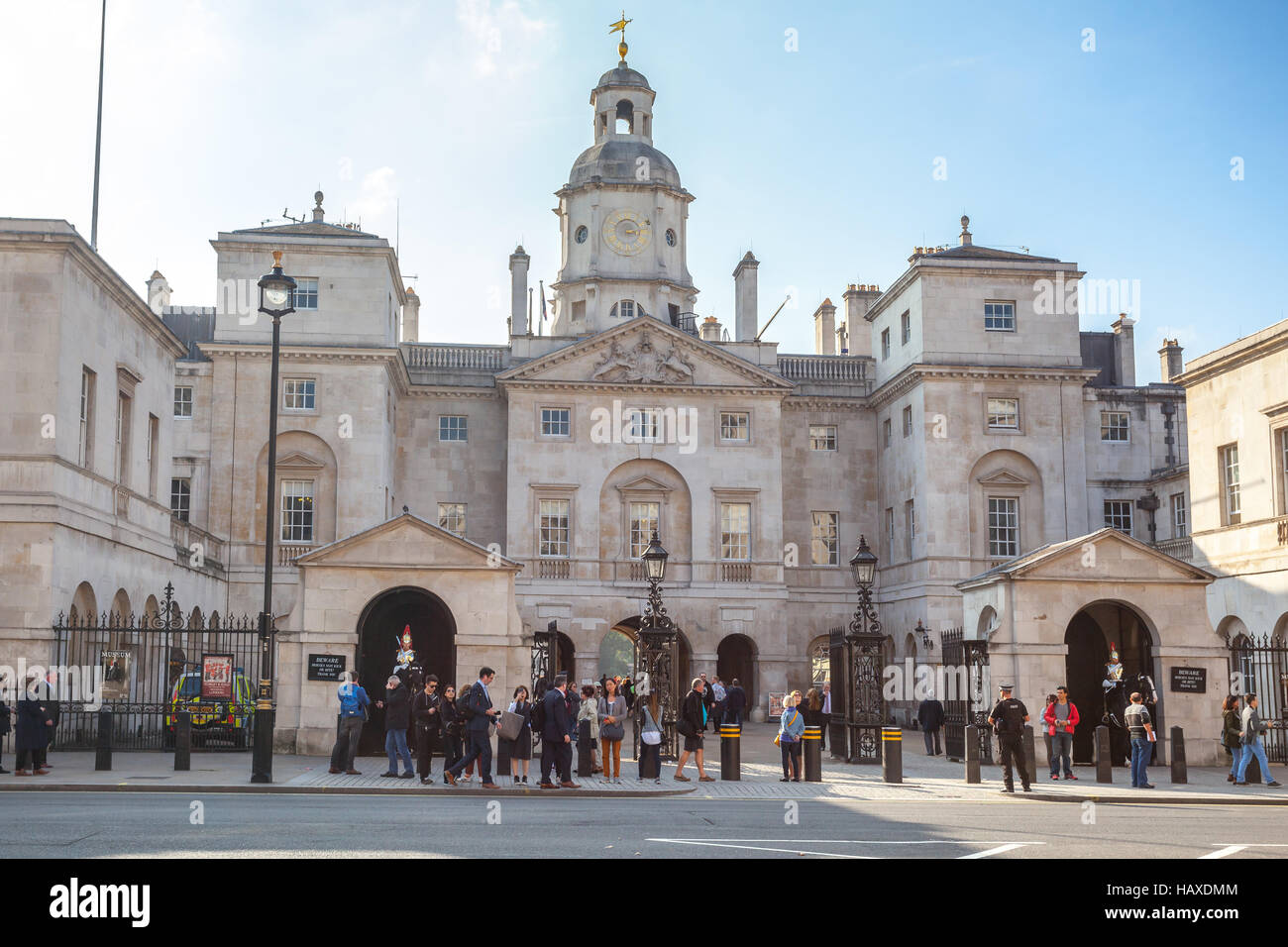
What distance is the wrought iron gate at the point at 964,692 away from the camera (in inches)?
1080

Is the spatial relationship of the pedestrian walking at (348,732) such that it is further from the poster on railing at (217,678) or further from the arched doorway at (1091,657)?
the arched doorway at (1091,657)

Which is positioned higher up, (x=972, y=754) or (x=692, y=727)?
(x=692, y=727)

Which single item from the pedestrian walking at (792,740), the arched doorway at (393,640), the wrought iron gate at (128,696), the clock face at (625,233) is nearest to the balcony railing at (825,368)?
the clock face at (625,233)

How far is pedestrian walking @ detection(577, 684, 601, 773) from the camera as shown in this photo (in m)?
24.2

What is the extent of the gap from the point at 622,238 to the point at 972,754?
1420 inches

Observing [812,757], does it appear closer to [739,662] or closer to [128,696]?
[128,696]

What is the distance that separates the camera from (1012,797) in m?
21.0

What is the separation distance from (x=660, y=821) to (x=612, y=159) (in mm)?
42979

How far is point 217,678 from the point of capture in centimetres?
2625

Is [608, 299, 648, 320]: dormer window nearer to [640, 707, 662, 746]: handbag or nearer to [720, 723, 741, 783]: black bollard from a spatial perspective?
[720, 723, 741, 783]: black bollard

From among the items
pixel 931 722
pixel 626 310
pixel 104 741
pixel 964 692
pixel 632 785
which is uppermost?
pixel 626 310

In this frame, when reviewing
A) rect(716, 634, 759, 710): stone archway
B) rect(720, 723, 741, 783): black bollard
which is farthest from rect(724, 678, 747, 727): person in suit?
rect(716, 634, 759, 710): stone archway

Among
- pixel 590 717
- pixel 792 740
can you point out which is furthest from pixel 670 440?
pixel 792 740

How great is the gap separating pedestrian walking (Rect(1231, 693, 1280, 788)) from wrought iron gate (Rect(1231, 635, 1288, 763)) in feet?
15.1
